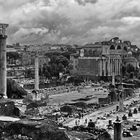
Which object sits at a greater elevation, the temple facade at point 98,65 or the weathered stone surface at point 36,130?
the temple facade at point 98,65

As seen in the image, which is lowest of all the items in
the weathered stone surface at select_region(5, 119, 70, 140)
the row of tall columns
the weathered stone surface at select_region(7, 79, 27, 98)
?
the weathered stone surface at select_region(5, 119, 70, 140)

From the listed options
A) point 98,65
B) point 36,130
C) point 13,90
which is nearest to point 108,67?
point 98,65

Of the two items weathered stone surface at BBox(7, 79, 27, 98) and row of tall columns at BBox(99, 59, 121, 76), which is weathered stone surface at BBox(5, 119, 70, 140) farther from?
row of tall columns at BBox(99, 59, 121, 76)

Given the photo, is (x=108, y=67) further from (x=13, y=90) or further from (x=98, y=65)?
(x=13, y=90)

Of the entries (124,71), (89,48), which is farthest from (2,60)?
(89,48)

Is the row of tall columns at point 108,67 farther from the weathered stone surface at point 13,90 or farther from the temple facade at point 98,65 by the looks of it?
the weathered stone surface at point 13,90

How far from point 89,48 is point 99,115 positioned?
297 feet

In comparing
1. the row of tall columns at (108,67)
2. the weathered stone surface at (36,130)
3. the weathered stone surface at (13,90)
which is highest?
the row of tall columns at (108,67)

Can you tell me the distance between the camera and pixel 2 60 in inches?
1406

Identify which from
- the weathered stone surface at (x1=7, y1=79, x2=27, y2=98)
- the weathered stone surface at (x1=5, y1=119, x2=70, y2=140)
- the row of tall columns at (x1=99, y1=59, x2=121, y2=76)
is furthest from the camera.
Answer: the row of tall columns at (x1=99, y1=59, x2=121, y2=76)

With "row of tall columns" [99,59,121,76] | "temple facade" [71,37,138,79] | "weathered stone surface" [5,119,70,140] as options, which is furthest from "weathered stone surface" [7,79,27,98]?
"row of tall columns" [99,59,121,76]

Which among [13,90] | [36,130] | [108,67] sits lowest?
[36,130]

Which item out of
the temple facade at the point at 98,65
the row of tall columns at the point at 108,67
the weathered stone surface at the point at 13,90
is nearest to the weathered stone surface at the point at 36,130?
the weathered stone surface at the point at 13,90

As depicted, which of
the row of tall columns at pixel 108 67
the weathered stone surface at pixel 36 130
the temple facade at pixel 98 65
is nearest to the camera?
the weathered stone surface at pixel 36 130
